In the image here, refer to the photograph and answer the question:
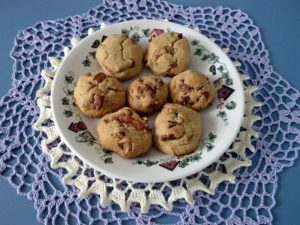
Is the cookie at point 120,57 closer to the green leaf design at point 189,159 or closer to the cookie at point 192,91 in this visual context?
the cookie at point 192,91

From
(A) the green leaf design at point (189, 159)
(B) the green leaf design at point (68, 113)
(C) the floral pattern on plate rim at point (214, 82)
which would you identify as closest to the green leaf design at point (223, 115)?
(C) the floral pattern on plate rim at point (214, 82)

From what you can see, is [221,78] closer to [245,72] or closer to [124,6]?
[245,72]

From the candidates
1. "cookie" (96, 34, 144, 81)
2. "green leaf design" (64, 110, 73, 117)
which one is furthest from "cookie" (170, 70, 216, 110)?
"green leaf design" (64, 110, 73, 117)

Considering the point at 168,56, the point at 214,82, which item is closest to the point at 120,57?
the point at 168,56

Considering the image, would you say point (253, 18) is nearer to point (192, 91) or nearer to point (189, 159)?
point (192, 91)

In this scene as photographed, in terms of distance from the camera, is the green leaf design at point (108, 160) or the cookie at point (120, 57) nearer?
the green leaf design at point (108, 160)

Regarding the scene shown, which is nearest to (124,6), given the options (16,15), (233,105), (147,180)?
(16,15)
